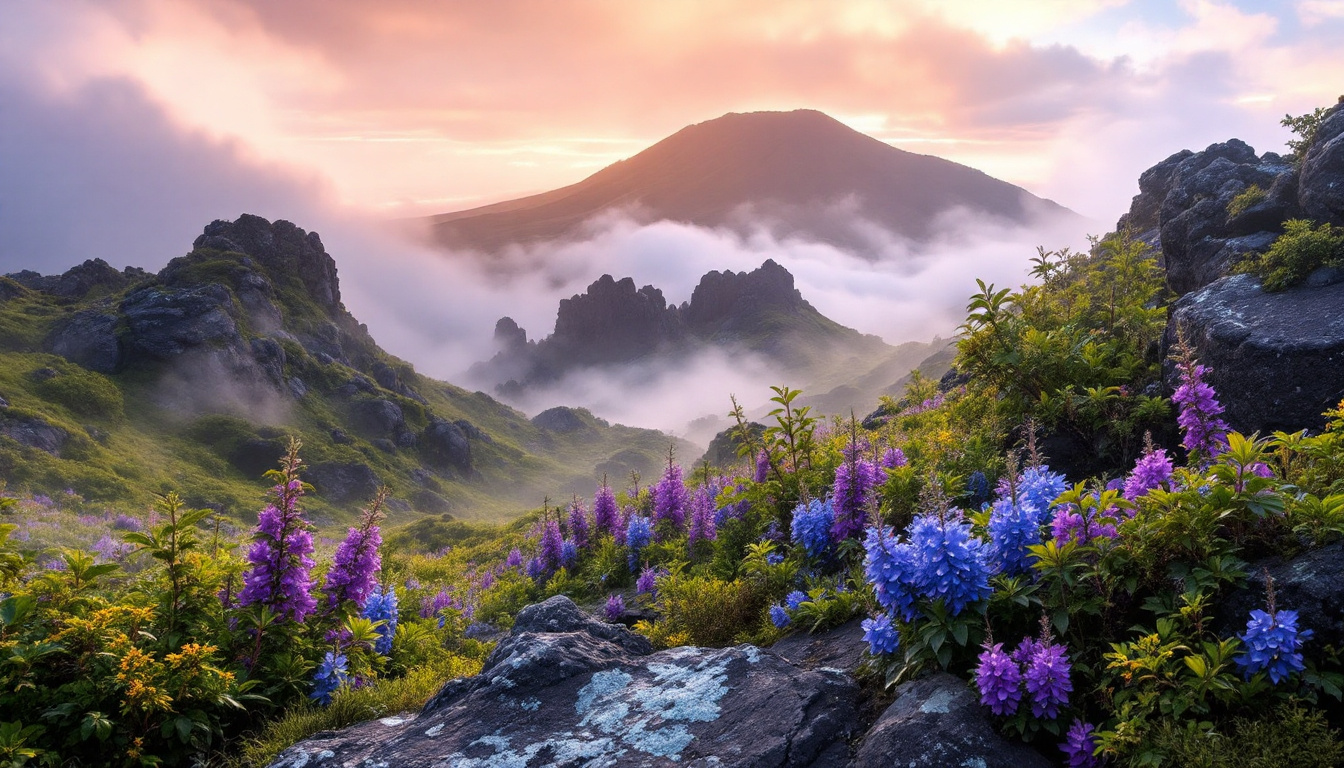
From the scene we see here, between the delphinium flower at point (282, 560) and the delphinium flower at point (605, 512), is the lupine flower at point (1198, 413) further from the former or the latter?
the delphinium flower at point (605, 512)

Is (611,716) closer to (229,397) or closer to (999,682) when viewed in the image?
(999,682)

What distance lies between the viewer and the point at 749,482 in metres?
10.2

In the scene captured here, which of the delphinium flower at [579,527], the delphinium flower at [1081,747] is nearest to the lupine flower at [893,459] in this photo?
the delphinium flower at [1081,747]

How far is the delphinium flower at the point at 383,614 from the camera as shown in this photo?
8219 mm

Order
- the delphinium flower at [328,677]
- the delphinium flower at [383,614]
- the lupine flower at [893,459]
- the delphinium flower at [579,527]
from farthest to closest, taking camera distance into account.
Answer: the delphinium flower at [579,527], the lupine flower at [893,459], the delphinium flower at [383,614], the delphinium flower at [328,677]

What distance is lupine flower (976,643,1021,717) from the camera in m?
4.04

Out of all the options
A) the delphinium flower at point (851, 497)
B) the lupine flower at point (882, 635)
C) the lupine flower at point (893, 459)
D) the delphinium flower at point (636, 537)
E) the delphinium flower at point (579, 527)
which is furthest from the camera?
the delphinium flower at point (579, 527)

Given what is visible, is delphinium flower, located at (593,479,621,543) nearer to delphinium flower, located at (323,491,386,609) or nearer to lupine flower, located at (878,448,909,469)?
lupine flower, located at (878,448,909,469)

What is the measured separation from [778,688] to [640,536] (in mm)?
8251

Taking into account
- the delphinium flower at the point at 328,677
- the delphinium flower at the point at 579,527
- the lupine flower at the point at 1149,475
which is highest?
the lupine flower at the point at 1149,475

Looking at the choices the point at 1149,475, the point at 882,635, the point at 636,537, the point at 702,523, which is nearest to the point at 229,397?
the point at 636,537

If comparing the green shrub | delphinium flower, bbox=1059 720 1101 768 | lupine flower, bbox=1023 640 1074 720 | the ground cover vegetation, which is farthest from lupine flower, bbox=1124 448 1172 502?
the green shrub

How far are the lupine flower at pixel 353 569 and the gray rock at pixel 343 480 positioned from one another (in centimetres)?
8508

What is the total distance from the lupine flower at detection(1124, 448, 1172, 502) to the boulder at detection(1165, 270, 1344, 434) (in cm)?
296
